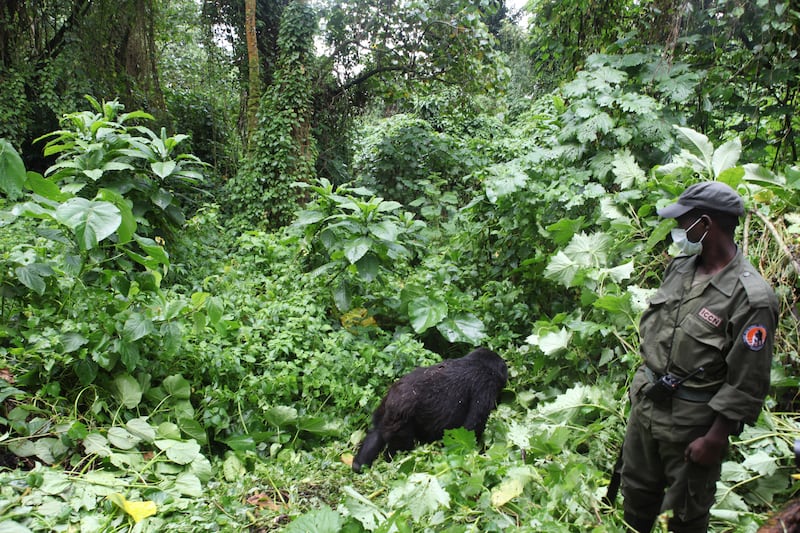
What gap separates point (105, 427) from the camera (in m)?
2.83

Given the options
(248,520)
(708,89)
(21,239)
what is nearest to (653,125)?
(708,89)

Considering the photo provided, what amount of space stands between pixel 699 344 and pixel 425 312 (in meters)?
2.47

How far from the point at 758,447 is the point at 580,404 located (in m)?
0.85

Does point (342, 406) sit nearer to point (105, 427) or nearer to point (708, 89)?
point (105, 427)

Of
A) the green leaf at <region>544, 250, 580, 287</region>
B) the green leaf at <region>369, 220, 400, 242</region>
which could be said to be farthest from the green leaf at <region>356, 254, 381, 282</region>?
the green leaf at <region>544, 250, 580, 287</region>

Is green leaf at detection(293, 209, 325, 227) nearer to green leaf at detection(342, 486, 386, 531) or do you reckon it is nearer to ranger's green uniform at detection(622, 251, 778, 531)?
green leaf at detection(342, 486, 386, 531)

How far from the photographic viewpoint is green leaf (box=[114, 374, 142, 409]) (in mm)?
2971

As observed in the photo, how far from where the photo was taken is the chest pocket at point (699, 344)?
1.87 meters

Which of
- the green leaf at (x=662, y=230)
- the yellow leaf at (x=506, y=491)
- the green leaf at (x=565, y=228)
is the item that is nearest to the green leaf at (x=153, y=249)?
the yellow leaf at (x=506, y=491)

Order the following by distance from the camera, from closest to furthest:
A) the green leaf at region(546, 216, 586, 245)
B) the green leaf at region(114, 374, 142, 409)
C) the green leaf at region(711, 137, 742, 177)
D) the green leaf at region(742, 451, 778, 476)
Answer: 1. the green leaf at region(742, 451, 778, 476)
2. the green leaf at region(114, 374, 142, 409)
3. the green leaf at region(711, 137, 742, 177)
4. the green leaf at region(546, 216, 586, 245)

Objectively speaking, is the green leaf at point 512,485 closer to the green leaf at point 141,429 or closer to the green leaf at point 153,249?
the green leaf at point 141,429

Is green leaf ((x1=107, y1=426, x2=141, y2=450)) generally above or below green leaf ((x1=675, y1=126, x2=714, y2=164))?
below

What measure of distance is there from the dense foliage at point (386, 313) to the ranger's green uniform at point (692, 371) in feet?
0.97

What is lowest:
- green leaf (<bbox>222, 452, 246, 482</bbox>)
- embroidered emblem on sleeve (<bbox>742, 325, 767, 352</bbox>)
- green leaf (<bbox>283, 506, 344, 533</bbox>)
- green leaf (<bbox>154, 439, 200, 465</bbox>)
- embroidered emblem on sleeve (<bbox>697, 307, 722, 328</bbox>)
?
green leaf (<bbox>222, 452, 246, 482</bbox>)
